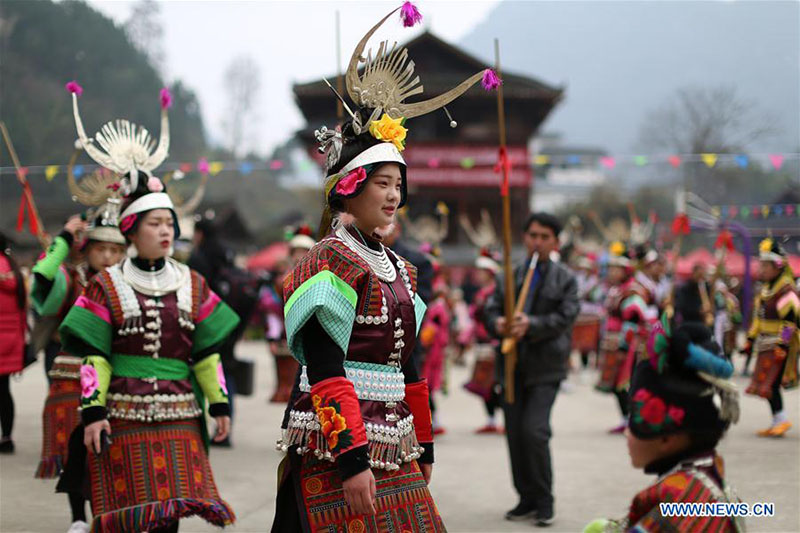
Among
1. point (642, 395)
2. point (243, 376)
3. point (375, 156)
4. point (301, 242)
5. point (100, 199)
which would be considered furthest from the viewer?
point (301, 242)

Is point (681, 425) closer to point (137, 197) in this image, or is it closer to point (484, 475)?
point (137, 197)

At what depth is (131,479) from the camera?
401cm

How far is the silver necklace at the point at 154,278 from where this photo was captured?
4277mm

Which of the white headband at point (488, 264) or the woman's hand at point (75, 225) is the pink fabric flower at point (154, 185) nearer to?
the woman's hand at point (75, 225)

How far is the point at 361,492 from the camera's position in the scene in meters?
2.79

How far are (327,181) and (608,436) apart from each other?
6.85 meters

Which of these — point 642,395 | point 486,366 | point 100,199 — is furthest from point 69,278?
point 486,366

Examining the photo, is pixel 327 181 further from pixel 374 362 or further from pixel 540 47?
pixel 540 47

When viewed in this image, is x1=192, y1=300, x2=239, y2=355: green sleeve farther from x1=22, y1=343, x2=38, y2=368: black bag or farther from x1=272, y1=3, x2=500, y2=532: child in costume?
x1=22, y1=343, x2=38, y2=368: black bag

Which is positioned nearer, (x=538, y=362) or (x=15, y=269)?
(x=538, y=362)

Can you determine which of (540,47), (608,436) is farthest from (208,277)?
(540,47)

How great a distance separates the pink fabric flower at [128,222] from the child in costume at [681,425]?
2754 millimetres

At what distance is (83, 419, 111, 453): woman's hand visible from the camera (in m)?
3.94

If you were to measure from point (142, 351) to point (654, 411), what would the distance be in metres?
2.55
